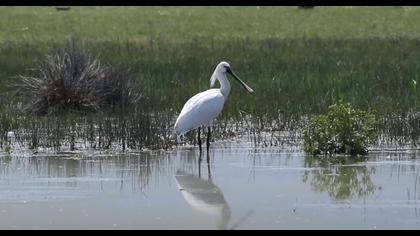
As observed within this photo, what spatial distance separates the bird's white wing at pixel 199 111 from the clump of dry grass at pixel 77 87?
7.85 ft

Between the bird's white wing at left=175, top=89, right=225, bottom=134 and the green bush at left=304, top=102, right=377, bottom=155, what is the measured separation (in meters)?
1.37

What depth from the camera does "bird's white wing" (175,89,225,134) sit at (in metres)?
13.4

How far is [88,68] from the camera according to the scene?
16.6 m

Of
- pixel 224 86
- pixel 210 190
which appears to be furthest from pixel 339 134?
pixel 224 86

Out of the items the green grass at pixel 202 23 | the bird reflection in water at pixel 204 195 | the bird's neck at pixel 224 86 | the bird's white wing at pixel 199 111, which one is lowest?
the bird reflection in water at pixel 204 195

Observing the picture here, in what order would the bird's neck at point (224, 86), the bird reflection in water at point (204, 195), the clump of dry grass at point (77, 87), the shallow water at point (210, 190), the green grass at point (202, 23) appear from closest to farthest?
the shallow water at point (210, 190) < the bird reflection in water at point (204, 195) < the bird's neck at point (224, 86) < the clump of dry grass at point (77, 87) < the green grass at point (202, 23)

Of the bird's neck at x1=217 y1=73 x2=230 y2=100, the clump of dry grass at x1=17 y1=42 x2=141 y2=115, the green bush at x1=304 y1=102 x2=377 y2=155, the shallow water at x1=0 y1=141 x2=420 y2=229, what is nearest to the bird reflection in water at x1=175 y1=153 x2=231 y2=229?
the shallow water at x1=0 y1=141 x2=420 y2=229

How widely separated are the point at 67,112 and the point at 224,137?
2882 mm

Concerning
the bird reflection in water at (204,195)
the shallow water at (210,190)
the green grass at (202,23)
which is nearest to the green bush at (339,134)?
the shallow water at (210,190)

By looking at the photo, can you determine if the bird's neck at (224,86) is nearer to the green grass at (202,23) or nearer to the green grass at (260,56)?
the green grass at (260,56)

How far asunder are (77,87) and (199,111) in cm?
333

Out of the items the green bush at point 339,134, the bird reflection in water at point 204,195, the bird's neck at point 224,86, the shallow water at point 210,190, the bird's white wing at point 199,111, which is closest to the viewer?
the shallow water at point 210,190

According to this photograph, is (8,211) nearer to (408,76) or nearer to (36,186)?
(36,186)

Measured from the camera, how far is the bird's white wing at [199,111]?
13.4 m
